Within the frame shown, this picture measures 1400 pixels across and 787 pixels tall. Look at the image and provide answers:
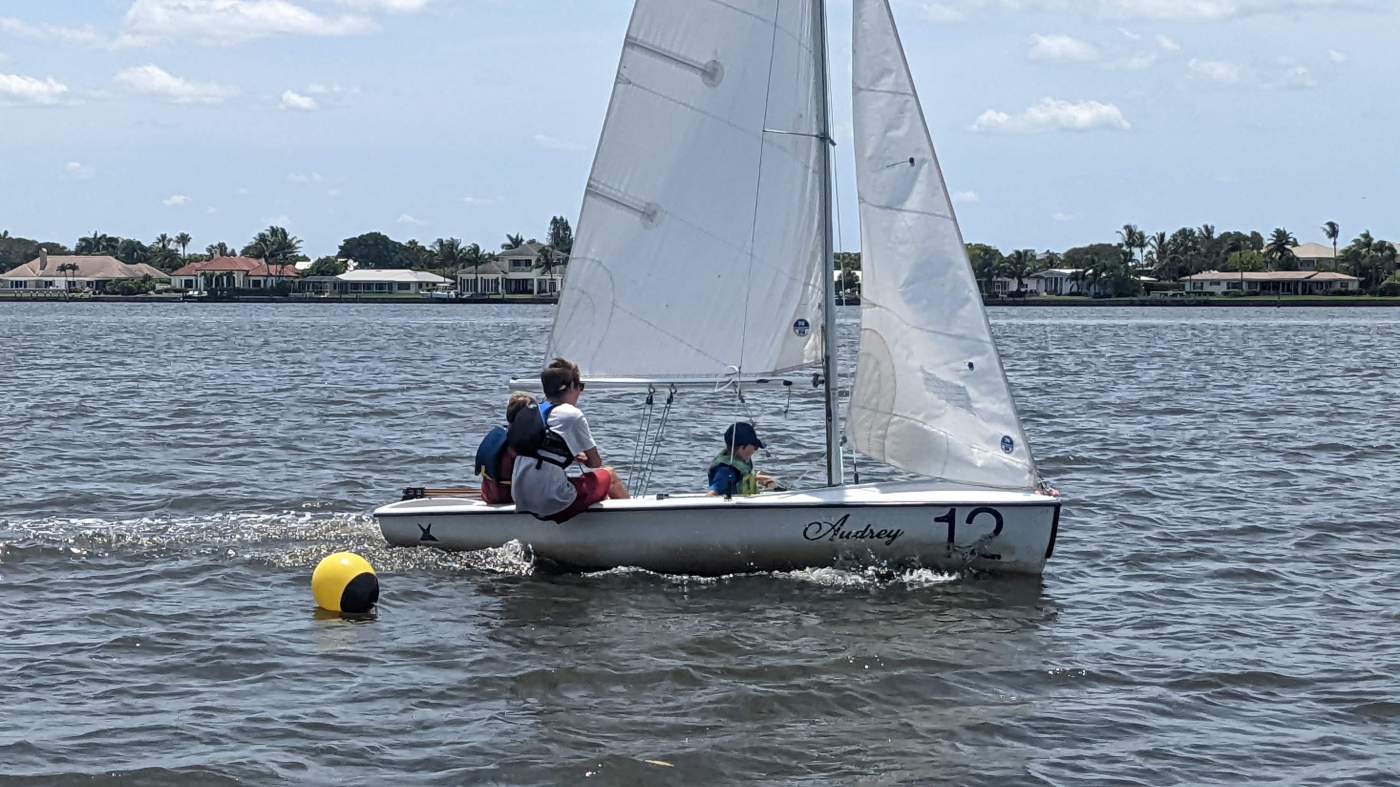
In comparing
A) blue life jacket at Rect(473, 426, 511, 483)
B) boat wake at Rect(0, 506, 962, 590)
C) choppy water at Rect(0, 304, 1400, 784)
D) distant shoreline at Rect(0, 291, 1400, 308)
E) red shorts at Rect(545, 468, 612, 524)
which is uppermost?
distant shoreline at Rect(0, 291, 1400, 308)

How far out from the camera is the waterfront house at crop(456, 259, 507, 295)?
17900 cm

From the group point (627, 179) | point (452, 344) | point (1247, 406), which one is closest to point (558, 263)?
point (452, 344)

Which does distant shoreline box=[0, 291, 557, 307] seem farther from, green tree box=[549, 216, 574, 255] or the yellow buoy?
the yellow buoy

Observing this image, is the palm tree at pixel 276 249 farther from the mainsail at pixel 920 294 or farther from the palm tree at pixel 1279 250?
the mainsail at pixel 920 294

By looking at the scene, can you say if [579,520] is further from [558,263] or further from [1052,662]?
[558,263]

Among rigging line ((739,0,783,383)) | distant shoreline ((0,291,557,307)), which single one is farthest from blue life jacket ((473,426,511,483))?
distant shoreline ((0,291,557,307))

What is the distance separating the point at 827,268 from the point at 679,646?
356 cm

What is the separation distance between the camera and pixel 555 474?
1310 centimetres

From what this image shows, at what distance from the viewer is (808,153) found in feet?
44.5

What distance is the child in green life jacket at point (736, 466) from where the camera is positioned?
13633 mm

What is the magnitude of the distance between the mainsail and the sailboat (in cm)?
2

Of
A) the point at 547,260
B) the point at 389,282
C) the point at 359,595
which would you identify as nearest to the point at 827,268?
the point at 359,595

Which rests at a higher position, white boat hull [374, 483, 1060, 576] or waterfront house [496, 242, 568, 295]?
waterfront house [496, 242, 568, 295]

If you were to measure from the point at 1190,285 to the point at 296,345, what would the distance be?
120 m
